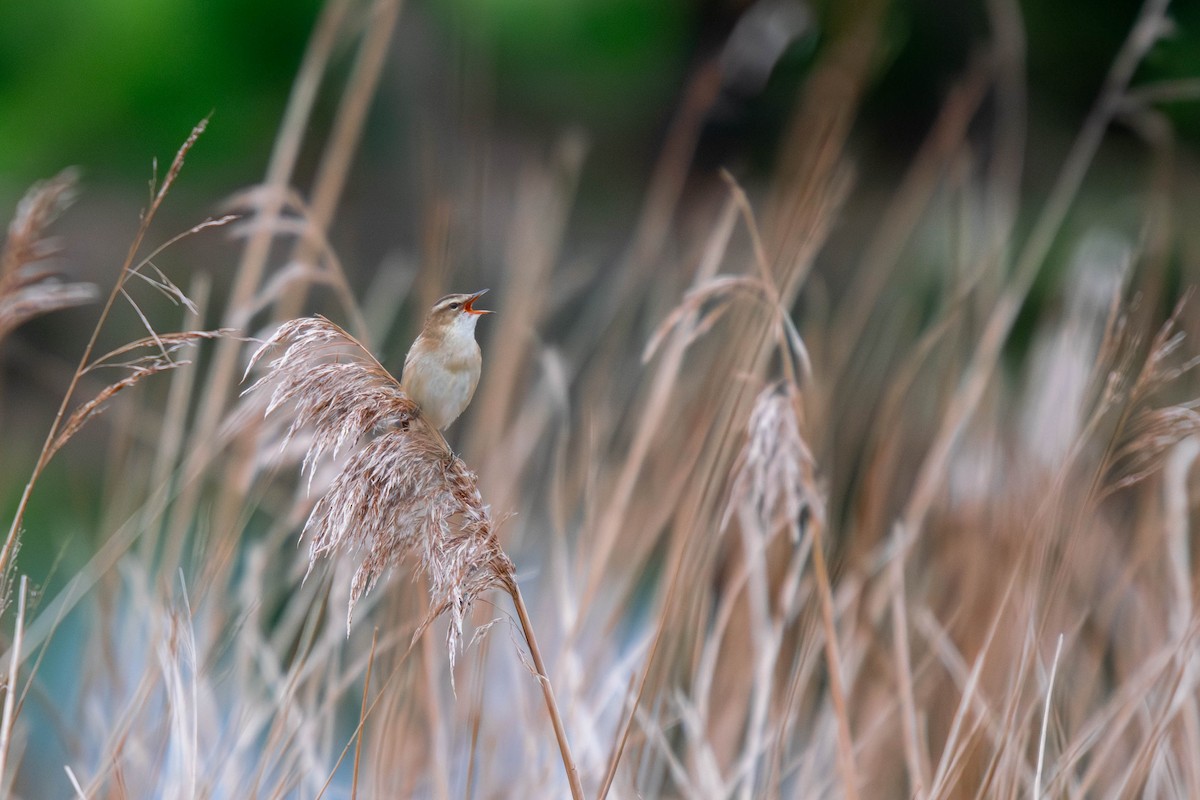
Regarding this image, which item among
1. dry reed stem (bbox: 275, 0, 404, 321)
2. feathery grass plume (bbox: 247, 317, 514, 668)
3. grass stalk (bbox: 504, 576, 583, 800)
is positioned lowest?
grass stalk (bbox: 504, 576, 583, 800)

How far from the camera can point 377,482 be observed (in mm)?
802

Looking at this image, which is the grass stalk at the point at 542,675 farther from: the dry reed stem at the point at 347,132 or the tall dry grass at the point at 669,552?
the dry reed stem at the point at 347,132

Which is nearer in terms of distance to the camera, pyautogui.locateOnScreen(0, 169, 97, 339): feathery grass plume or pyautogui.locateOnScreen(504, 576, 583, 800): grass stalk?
pyautogui.locateOnScreen(504, 576, 583, 800): grass stalk

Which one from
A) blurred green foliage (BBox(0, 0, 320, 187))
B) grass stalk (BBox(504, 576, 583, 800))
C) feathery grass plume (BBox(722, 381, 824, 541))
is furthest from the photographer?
blurred green foliage (BBox(0, 0, 320, 187))

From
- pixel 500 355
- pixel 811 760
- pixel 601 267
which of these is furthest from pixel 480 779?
pixel 601 267

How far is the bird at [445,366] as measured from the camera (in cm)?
125

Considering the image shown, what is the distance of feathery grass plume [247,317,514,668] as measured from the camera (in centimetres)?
77

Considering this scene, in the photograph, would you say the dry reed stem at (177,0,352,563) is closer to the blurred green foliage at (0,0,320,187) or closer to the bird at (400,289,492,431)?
the bird at (400,289,492,431)

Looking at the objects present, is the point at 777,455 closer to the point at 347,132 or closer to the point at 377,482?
the point at 377,482

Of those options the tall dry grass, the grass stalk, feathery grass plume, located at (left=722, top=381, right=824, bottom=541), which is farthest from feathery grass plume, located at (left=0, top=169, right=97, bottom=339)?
feathery grass plume, located at (left=722, top=381, right=824, bottom=541)

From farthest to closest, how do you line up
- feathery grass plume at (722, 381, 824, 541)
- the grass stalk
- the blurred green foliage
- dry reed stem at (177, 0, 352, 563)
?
the blurred green foliage, dry reed stem at (177, 0, 352, 563), feathery grass plume at (722, 381, 824, 541), the grass stalk

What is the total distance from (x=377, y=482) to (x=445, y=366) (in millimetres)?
465

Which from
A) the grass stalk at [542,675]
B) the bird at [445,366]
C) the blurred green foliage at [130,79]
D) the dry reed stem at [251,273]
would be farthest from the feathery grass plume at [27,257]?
the blurred green foliage at [130,79]

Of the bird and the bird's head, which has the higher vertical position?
the bird's head
